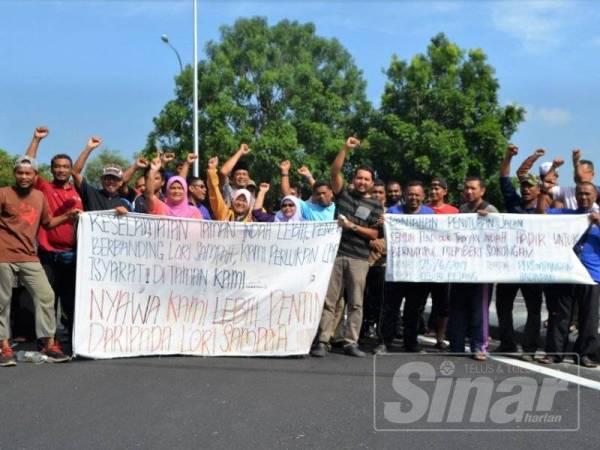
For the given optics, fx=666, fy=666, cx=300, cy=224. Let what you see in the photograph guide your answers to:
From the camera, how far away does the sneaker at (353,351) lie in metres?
6.71

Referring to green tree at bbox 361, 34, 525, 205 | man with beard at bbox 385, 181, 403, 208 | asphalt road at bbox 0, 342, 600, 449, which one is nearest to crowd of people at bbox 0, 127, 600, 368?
asphalt road at bbox 0, 342, 600, 449

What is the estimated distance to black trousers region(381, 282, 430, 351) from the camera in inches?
277

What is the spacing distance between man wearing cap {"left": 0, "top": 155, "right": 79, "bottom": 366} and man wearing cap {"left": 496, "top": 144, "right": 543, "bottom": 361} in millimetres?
4456

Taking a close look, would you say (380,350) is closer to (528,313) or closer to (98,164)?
(528,313)

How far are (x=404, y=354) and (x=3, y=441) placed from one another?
397 cm

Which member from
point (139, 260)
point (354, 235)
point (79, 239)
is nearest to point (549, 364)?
point (354, 235)

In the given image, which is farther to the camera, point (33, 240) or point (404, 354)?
point (404, 354)

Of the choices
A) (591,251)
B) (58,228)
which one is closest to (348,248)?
(591,251)

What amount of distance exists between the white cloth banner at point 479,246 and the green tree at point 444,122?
64.2 feet

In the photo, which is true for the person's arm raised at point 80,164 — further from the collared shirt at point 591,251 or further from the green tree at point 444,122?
the green tree at point 444,122

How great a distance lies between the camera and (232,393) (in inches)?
204

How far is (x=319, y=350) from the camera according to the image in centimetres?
676

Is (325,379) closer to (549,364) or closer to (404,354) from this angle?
(404,354)

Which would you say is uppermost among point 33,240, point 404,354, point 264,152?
point 264,152
